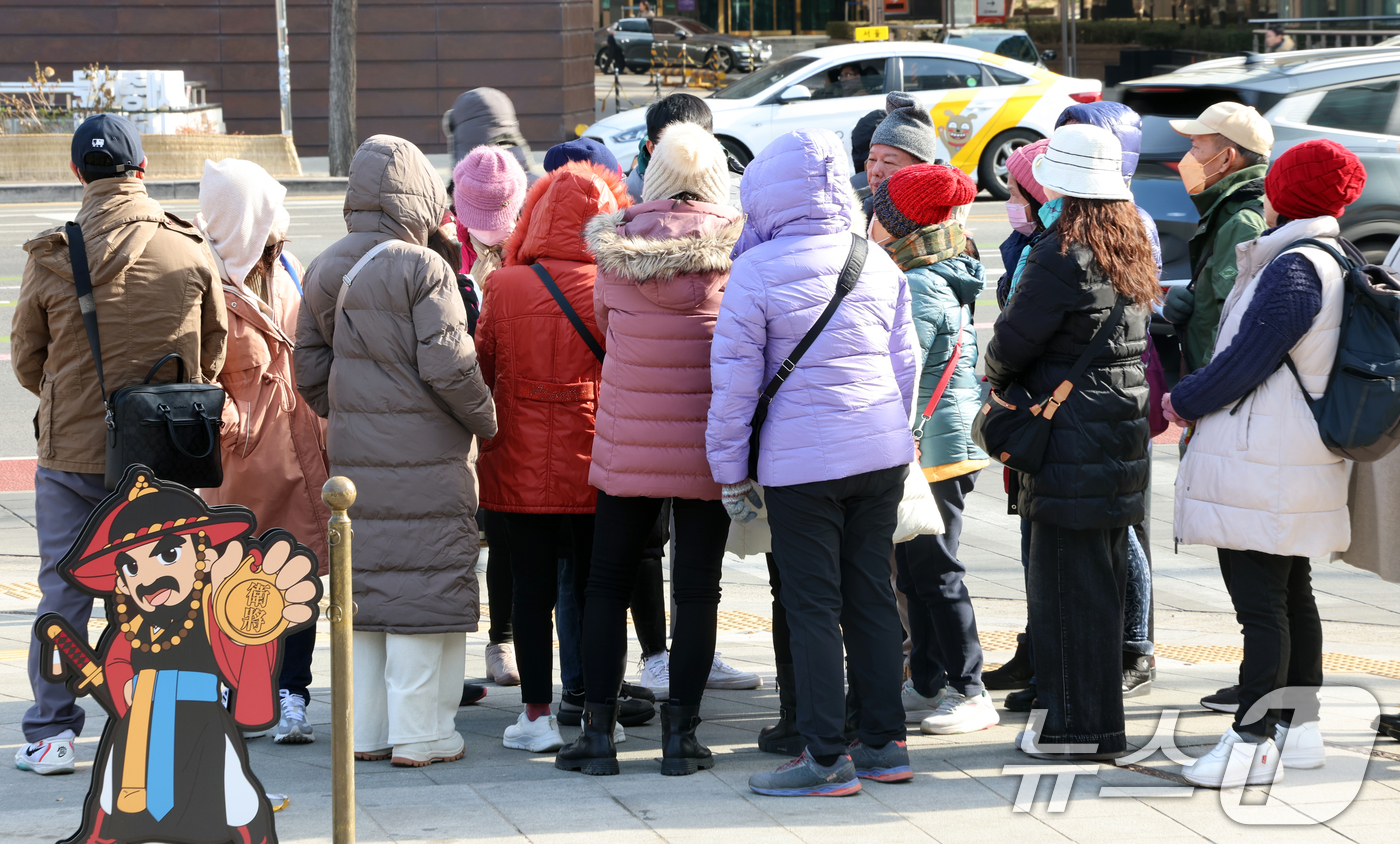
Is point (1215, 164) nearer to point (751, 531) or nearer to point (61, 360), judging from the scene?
point (751, 531)

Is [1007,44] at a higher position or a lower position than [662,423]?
higher

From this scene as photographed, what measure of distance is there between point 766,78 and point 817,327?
15484mm

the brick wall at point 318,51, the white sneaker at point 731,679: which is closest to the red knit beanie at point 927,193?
the white sneaker at point 731,679

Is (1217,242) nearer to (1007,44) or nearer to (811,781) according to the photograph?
(811,781)

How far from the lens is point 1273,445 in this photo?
4.15 metres

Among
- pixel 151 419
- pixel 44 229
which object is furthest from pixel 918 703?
pixel 44 229

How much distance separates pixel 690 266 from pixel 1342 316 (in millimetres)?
1833

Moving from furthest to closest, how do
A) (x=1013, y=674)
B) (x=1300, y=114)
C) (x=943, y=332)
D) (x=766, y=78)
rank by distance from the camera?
(x=766, y=78)
(x=1300, y=114)
(x=1013, y=674)
(x=943, y=332)

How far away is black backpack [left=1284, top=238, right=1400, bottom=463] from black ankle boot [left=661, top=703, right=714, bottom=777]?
197 centimetres

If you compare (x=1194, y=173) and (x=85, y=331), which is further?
(x=1194, y=173)

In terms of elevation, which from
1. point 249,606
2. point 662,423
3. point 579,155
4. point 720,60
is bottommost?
point 249,606

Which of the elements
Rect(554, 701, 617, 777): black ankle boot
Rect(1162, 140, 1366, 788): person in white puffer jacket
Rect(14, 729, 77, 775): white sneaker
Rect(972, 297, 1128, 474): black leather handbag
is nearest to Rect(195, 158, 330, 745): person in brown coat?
Rect(14, 729, 77, 775): white sneaker

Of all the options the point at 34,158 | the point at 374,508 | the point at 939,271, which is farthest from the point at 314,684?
the point at 34,158

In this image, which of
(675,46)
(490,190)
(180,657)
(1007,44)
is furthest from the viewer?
(675,46)
